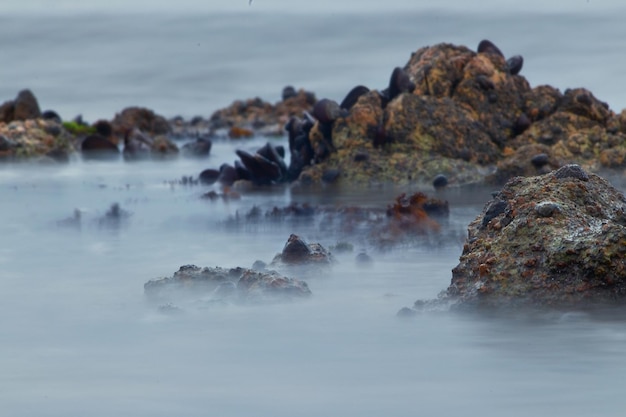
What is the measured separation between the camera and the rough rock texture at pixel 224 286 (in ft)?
25.3

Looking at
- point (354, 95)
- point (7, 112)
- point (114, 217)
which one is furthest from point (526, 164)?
point (7, 112)

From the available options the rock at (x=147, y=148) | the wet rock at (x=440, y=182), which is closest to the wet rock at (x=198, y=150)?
the rock at (x=147, y=148)

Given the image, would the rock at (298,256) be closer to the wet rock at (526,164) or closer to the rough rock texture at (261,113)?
the wet rock at (526,164)

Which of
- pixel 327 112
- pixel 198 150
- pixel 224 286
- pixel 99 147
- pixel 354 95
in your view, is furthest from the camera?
pixel 198 150

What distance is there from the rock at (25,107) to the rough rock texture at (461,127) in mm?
12362

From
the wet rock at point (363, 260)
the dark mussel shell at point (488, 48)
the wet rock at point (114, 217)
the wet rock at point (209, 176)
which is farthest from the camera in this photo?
the dark mussel shell at point (488, 48)

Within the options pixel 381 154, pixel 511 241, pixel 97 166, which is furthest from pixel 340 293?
pixel 97 166

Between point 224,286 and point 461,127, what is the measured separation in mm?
9885

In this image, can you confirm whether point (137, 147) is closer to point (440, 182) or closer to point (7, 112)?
point (7, 112)

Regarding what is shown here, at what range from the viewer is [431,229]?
454 inches

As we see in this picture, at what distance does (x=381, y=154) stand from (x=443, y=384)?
11.1 meters

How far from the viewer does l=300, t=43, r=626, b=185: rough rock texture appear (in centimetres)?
1669

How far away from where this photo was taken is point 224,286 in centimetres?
786

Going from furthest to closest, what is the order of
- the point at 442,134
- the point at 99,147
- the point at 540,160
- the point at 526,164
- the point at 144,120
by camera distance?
the point at 144,120, the point at 99,147, the point at 442,134, the point at 526,164, the point at 540,160
